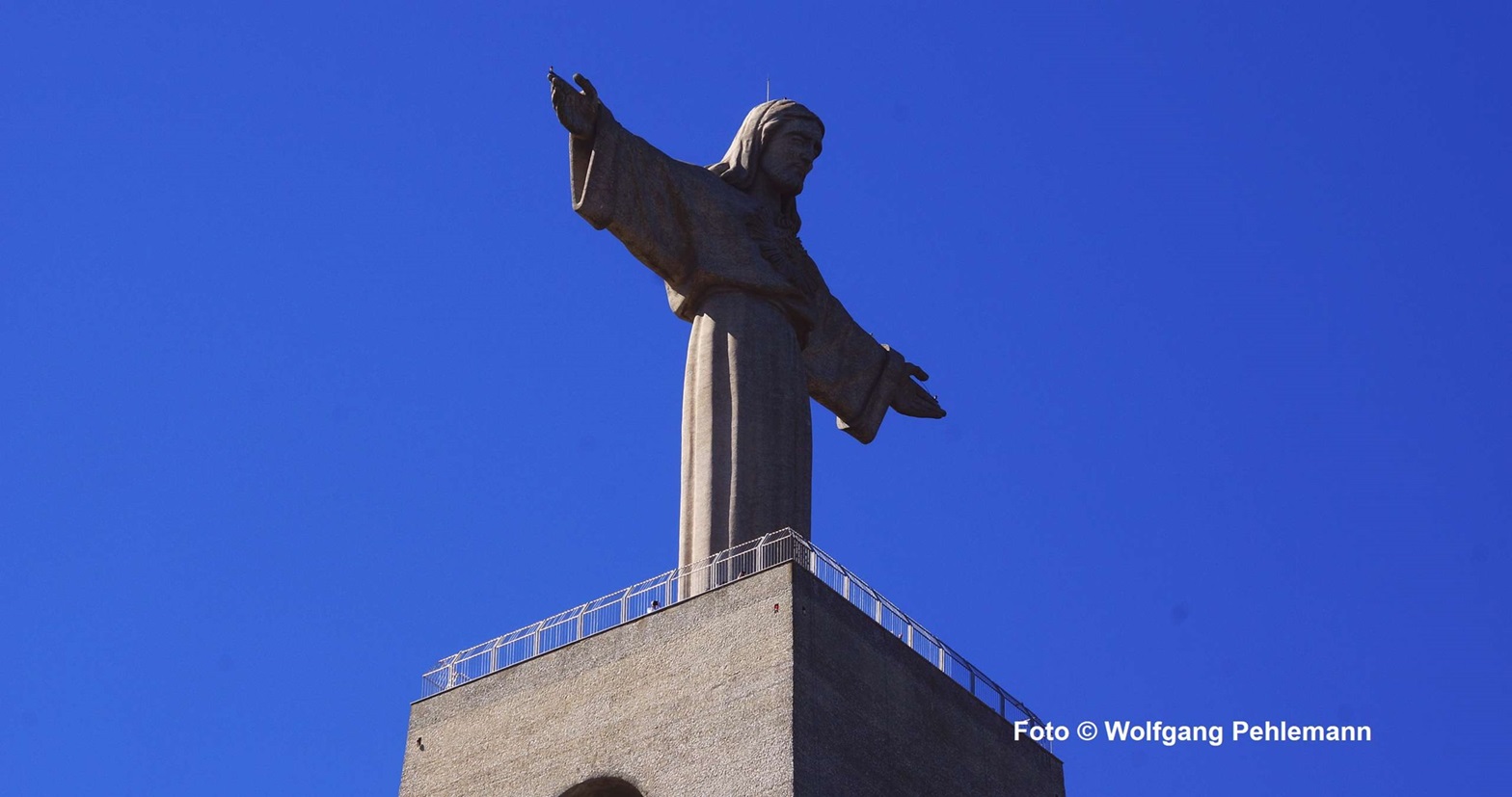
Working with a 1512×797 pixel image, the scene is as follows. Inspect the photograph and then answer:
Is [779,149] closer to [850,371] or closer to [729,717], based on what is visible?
[850,371]

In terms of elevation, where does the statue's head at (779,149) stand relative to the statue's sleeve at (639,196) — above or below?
above

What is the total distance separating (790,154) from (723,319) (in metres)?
3.55

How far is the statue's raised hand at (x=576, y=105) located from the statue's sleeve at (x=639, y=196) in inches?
6.2

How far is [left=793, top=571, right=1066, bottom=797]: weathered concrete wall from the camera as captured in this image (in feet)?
87.9

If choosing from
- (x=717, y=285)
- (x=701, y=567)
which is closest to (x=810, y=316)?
(x=717, y=285)

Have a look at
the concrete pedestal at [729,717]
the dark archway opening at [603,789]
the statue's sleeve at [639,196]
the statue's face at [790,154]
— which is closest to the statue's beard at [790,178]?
the statue's face at [790,154]

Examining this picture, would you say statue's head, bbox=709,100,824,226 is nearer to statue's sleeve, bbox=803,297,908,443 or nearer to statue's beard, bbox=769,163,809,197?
statue's beard, bbox=769,163,809,197

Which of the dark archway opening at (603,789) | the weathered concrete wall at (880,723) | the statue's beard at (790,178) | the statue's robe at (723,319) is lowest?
the dark archway opening at (603,789)

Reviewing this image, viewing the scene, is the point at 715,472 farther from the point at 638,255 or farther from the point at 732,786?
the point at 732,786

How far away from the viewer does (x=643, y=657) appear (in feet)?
92.9

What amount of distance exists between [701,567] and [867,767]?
3.72m

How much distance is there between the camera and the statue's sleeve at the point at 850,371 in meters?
35.6

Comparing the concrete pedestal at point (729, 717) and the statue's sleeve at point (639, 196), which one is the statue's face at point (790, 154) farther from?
the concrete pedestal at point (729, 717)

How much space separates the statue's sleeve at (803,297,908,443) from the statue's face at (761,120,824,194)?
1854 mm
